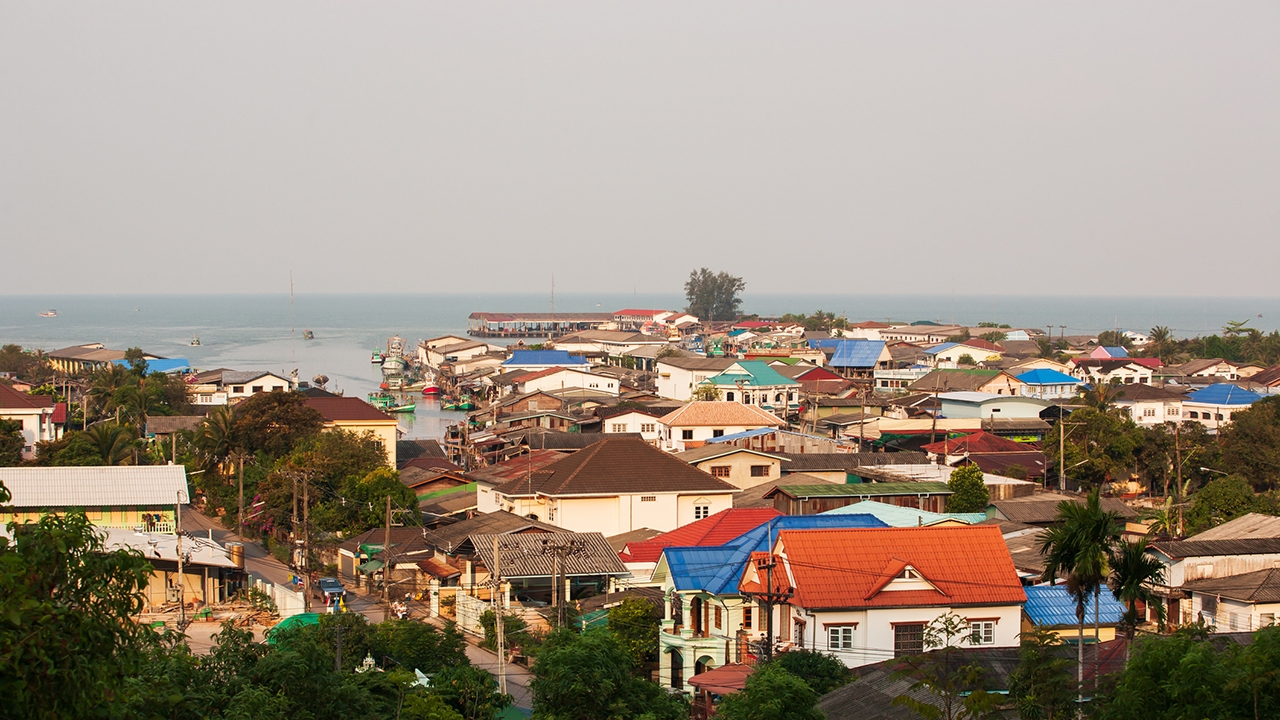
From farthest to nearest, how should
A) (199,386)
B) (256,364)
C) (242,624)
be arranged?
(256,364)
(199,386)
(242,624)

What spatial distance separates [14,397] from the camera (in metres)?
33.0

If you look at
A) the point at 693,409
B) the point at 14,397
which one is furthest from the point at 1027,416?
the point at 14,397

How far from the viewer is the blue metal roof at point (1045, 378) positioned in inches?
1634

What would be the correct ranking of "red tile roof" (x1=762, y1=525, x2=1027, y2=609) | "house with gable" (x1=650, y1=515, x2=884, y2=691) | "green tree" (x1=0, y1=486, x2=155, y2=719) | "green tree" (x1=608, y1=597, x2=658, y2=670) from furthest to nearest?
"green tree" (x1=608, y1=597, x2=658, y2=670)
"house with gable" (x1=650, y1=515, x2=884, y2=691)
"red tile roof" (x1=762, y1=525, x2=1027, y2=609)
"green tree" (x1=0, y1=486, x2=155, y2=719)

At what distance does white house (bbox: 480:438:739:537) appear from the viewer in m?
21.4

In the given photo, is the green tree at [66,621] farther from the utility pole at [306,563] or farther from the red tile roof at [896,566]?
the utility pole at [306,563]

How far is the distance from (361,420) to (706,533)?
14.7 meters

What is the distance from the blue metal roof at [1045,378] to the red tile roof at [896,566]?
95.2 ft

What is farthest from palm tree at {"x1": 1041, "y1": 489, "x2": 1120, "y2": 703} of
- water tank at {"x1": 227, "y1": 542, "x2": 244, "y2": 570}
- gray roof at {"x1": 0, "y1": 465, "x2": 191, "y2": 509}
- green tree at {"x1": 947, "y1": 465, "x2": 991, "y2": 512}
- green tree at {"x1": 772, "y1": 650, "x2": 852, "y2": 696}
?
gray roof at {"x1": 0, "y1": 465, "x2": 191, "y2": 509}

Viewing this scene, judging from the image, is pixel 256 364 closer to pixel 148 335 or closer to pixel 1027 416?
pixel 148 335

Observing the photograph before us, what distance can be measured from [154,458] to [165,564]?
1117 cm

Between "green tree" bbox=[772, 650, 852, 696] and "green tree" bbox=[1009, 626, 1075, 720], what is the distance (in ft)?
7.63

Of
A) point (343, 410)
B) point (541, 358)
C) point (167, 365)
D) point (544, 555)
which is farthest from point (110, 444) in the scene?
point (541, 358)

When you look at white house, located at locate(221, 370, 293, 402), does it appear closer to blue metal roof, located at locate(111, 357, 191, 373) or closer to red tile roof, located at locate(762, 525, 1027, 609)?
blue metal roof, located at locate(111, 357, 191, 373)
